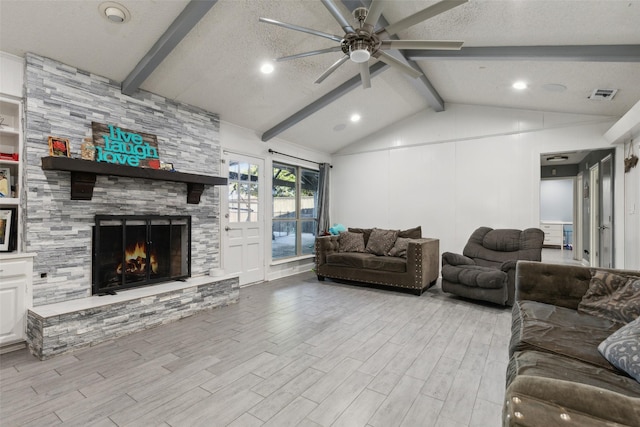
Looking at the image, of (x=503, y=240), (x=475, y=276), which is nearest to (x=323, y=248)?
(x=475, y=276)

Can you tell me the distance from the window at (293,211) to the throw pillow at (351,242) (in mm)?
1106

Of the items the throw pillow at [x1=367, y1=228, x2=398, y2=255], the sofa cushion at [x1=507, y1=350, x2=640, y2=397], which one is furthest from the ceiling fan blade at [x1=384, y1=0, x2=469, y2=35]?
the throw pillow at [x1=367, y1=228, x2=398, y2=255]

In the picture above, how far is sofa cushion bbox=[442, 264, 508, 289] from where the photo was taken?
3715 mm

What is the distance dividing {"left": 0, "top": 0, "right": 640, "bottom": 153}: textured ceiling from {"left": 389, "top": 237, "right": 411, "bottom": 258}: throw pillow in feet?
7.69

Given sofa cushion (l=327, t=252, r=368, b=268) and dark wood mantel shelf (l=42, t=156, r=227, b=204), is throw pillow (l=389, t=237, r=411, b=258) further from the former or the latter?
dark wood mantel shelf (l=42, t=156, r=227, b=204)

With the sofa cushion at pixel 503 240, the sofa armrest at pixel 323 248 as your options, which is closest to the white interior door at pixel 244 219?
the sofa armrest at pixel 323 248

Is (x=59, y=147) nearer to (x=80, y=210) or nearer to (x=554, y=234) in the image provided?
(x=80, y=210)

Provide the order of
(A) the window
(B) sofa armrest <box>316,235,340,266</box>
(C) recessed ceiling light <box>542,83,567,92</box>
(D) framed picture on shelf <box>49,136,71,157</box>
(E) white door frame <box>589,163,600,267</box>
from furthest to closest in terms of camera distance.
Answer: (A) the window
(E) white door frame <box>589,163,600,267</box>
(B) sofa armrest <box>316,235,340,266</box>
(C) recessed ceiling light <box>542,83,567,92</box>
(D) framed picture on shelf <box>49,136,71,157</box>

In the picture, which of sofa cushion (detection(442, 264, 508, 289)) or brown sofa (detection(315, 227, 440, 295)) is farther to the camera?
brown sofa (detection(315, 227, 440, 295))

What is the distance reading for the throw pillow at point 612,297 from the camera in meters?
1.91

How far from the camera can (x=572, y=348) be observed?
1.61 m

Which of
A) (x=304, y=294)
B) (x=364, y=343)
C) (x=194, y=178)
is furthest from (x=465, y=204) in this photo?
(x=194, y=178)

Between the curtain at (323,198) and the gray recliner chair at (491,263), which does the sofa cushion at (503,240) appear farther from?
the curtain at (323,198)

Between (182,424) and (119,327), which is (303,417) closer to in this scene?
(182,424)
